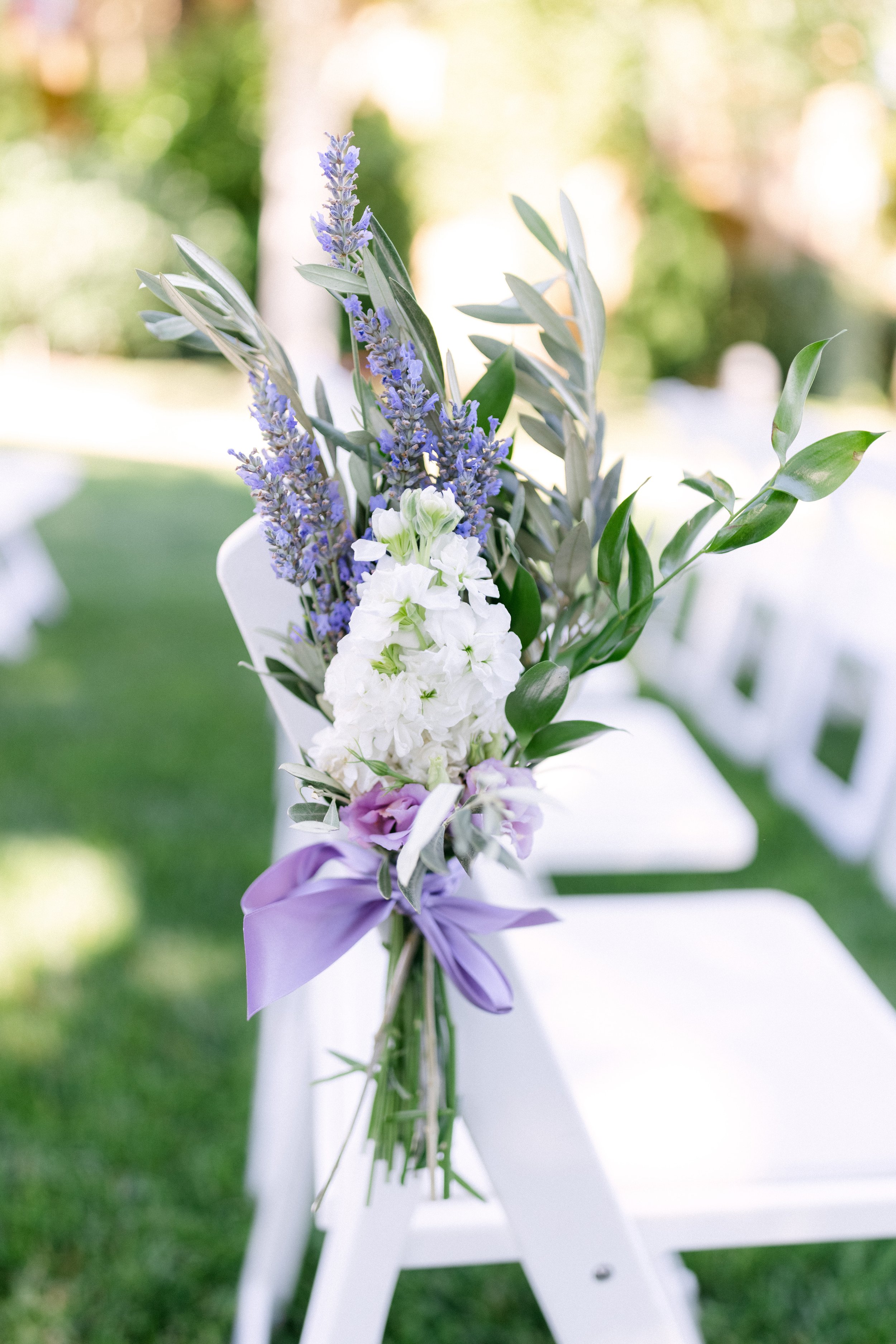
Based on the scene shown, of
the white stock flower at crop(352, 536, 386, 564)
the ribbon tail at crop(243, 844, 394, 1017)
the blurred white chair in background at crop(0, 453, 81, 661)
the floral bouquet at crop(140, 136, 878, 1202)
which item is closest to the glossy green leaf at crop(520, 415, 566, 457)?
the floral bouquet at crop(140, 136, 878, 1202)

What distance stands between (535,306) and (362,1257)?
706 mm

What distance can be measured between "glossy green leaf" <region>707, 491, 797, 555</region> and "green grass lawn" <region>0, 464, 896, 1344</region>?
1.36 m

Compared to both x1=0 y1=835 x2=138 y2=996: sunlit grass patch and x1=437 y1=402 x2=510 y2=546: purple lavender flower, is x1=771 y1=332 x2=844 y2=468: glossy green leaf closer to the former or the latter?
x1=437 y1=402 x2=510 y2=546: purple lavender flower

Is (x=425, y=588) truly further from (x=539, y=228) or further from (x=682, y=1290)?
(x=682, y=1290)

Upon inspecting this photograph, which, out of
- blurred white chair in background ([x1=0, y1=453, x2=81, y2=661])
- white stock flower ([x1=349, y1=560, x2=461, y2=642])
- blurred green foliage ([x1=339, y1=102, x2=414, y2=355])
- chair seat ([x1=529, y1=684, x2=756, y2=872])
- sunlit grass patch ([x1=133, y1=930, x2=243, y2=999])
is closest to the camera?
white stock flower ([x1=349, y1=560, x2=461, y2=642])

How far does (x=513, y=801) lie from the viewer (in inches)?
25.9

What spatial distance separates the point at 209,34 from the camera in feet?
34.1

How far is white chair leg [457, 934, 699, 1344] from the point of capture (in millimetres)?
813

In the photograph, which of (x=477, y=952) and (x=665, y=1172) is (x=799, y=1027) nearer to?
(x=665, y=1172)

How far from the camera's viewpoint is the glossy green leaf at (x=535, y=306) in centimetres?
77

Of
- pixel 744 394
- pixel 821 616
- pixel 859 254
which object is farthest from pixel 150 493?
pixel 859 254

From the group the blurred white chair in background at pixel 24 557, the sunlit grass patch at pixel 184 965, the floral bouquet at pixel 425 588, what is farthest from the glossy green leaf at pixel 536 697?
the blurred white chair in background at pixel 24 557

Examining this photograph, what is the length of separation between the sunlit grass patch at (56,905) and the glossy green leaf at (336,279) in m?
1.91

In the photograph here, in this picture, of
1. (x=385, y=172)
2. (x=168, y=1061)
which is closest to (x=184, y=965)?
(x=168, y=1061)
